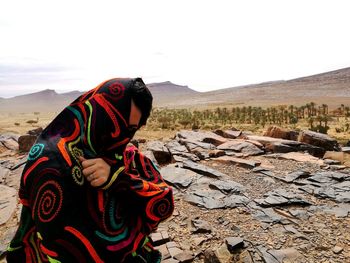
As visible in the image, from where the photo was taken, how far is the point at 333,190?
5652mm

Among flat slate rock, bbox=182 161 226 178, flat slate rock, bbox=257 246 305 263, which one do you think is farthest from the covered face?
flat slate rock, bbox=182 161 226 178

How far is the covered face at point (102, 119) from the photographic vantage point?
147cm

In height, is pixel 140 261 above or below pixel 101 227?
below

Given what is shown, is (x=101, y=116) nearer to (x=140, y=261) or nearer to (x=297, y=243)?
(x=140, y=261)

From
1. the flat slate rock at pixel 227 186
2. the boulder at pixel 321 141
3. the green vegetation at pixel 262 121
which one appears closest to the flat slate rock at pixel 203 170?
the flat slate rock at pixel 227 186

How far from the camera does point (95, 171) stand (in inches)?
55.8

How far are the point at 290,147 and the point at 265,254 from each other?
229 inches

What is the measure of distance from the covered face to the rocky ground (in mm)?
2377

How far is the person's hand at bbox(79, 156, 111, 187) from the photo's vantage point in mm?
1412

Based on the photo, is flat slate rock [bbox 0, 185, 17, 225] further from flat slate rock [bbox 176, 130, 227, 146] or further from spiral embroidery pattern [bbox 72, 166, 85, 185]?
flat slate rock [bbox 176, 130, 227, 146]

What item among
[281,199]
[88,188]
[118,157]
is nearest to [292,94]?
[281,199]

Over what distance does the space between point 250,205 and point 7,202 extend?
14.3 ft

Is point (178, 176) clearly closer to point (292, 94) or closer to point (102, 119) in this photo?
point (102, 119)

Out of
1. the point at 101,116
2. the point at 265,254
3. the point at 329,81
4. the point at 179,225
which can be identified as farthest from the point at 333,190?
the point at 329,81
